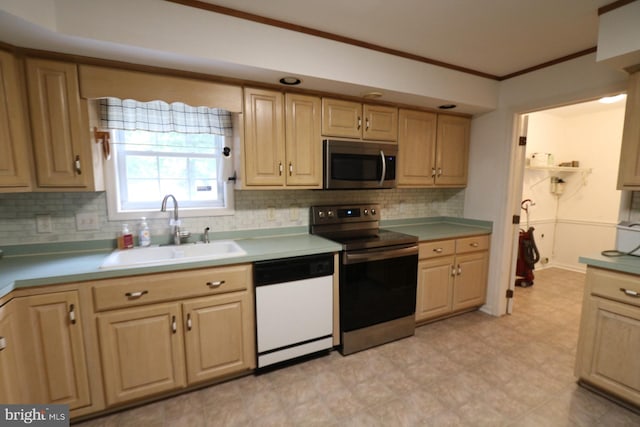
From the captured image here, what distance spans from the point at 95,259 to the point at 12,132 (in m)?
0.81

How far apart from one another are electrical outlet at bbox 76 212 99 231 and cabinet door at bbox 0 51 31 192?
40cm

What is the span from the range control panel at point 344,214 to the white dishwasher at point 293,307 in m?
0.54

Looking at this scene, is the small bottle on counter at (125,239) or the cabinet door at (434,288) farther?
the cabinet door at (434,288)

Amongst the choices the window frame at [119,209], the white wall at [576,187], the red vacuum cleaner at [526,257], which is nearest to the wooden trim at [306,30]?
the window frame at [119,209]

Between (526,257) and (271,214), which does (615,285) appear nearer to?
(526,257)

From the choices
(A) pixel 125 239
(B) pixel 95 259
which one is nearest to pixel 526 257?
(A) pixel 125 239

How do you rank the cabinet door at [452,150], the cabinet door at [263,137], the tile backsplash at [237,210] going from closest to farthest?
the tile backsplash at [237,210] → the cabinet door at [263,137] → the cabinet door at [452,150]

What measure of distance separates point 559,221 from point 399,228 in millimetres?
→ 3421

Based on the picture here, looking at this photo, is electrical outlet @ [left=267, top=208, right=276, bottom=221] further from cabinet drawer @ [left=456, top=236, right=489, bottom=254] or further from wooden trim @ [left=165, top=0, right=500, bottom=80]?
cabinet drawer @ [left=456, top=236, right=489, bottom=254]

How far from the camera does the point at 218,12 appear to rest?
1.69 meters

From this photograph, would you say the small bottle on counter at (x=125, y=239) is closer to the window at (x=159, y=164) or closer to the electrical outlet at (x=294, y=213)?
the window at (x=159, y=164)

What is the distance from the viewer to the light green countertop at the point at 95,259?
151 cm

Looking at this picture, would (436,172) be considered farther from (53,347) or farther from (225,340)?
(53,347)

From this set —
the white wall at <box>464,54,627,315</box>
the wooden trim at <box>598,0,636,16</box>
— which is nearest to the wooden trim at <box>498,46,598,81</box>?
the white wall at <box>464,54,627,315</box>
